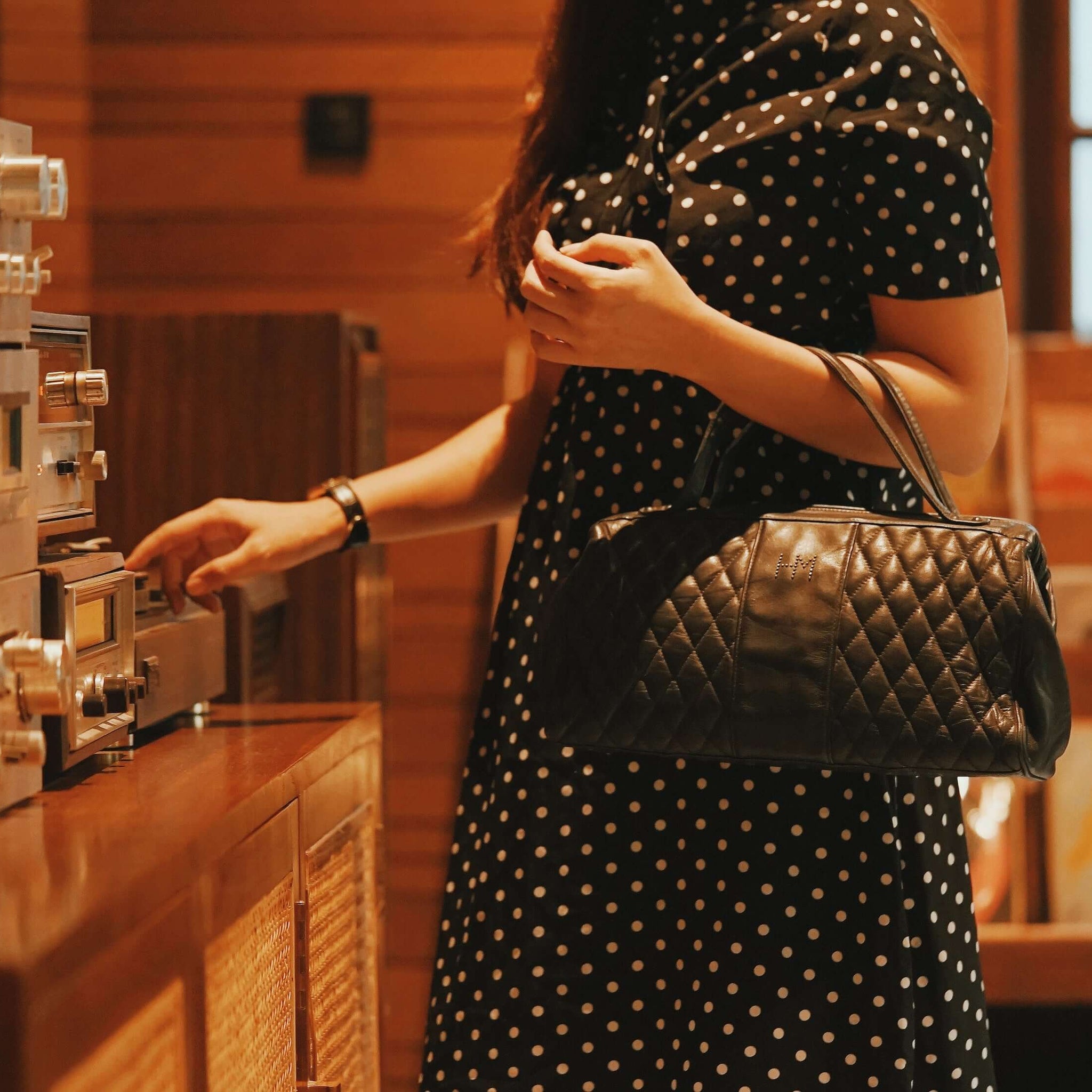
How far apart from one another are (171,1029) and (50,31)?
2203mm

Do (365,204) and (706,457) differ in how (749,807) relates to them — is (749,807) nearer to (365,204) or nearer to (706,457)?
(706,457)

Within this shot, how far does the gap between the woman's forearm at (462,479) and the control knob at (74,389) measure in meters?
0.27

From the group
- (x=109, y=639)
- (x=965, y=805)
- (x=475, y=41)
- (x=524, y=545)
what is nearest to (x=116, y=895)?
(x=109, y=639)

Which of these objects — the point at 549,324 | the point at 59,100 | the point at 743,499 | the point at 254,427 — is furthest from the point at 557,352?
the point at 59,100

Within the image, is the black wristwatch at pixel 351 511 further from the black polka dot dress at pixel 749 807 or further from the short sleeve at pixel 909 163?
the short sleeve at pixel 909 163

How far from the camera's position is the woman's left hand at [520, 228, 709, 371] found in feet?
2.77

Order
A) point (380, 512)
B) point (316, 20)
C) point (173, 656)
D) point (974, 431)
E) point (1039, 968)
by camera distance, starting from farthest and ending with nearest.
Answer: point (316, 20) → point (1039, 968) → point (380, 512) → point (173, 656) → point (974, 431)

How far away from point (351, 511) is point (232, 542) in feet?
0.32

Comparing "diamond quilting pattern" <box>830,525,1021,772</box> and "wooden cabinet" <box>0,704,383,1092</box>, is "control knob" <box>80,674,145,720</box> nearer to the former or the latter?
"wooden cabinet" <box>0,704,383,1092</box>

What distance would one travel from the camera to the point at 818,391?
884 millimetres

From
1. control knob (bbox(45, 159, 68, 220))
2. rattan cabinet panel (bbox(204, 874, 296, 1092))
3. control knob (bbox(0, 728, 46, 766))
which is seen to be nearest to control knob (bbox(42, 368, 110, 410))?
control knob (bbox(45, 159, 68, 220))

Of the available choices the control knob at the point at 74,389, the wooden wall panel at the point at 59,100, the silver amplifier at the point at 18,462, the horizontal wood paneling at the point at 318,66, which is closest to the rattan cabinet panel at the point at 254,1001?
the silver amplifier at the point at 18,462

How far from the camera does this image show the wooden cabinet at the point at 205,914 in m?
0.57

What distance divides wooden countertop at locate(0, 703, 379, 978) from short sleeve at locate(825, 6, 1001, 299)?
1.67 ft
